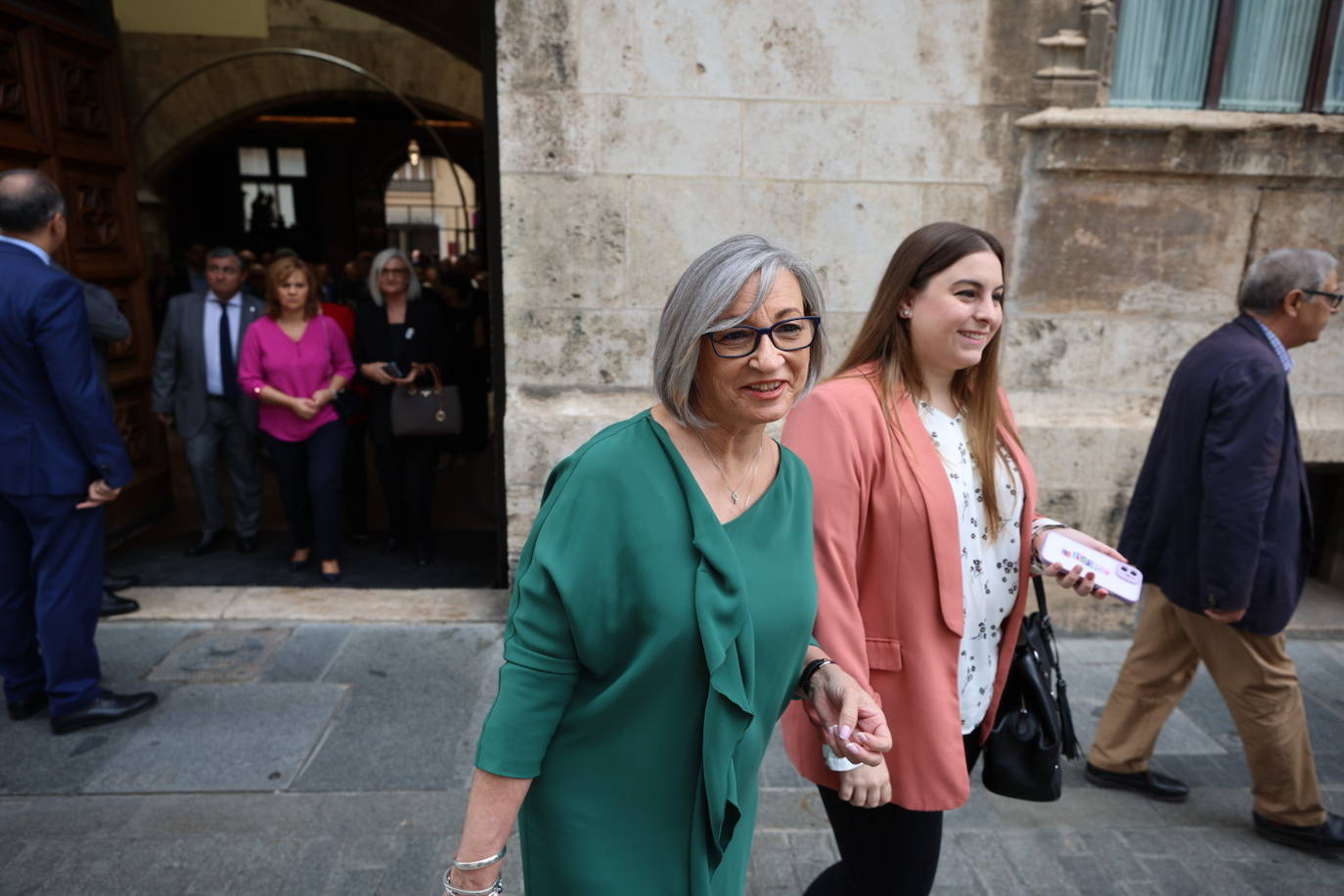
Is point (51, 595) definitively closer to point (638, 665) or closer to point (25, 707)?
point (25, 707)

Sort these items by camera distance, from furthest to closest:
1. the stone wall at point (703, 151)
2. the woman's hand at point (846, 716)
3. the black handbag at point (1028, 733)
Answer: the stone wall at point (703, 151)
the black handbag at point (1028, 733)
the woman's hand at point (846, 716)

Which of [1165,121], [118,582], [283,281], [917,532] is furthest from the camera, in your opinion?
[283,281]

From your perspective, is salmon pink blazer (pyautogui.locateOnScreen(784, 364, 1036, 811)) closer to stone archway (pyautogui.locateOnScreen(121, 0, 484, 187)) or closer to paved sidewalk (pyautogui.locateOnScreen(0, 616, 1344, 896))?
paved sidewalk (pyautogui.locateOnScreen(0, 616, 1344, 896))

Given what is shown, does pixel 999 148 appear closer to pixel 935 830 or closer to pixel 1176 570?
pixel 1176 570

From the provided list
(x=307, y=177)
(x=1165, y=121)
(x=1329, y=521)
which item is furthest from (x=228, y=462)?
(x=307, y=177)

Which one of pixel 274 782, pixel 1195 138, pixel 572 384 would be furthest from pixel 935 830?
pixel 1195 138

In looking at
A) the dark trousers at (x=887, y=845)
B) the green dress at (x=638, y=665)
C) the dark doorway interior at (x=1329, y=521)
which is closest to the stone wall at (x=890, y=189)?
the dark doorway interior at (x=1329, y=521)

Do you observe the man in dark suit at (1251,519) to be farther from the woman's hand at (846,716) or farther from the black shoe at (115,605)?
the black shoe at (115,605)

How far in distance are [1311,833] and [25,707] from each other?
4.64 m

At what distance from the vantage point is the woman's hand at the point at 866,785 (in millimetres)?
1635

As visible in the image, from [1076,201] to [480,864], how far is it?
13.4 ft

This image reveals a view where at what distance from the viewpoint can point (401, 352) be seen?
17.1ft

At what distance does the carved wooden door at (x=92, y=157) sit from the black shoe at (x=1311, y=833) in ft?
19.0

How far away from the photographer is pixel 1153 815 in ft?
10.1
